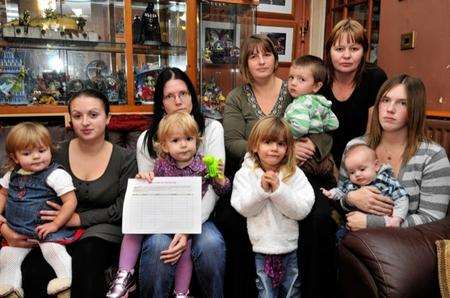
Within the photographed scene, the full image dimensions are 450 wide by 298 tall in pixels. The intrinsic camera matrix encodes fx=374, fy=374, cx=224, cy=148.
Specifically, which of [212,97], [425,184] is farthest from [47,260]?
[212,97]

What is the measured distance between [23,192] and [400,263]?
1.43 m

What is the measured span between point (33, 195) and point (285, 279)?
110 cm

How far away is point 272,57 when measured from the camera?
193 cm

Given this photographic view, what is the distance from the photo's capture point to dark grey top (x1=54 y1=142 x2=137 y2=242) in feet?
5.20

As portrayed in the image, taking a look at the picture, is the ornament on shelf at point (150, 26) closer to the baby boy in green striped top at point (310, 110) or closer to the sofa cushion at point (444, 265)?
the baby boy in green striped top at point (310, 110)

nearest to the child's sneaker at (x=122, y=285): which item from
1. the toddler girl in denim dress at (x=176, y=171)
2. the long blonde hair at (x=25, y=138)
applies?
the toddler girl in denim dress at (x=176, y=171)

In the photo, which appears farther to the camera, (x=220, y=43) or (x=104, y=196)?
(x=220, y=43)

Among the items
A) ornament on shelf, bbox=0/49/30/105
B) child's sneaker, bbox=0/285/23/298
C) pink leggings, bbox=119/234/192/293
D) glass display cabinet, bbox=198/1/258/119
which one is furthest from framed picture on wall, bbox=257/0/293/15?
child's sneaker, bbox=0/285/23/298

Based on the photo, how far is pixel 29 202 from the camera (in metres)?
1.51

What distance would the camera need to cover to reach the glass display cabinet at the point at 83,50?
263cm

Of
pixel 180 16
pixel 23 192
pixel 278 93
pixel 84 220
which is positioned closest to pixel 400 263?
pixel 278 93

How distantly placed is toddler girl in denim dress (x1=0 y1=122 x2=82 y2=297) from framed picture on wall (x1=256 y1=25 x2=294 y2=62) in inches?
95.8

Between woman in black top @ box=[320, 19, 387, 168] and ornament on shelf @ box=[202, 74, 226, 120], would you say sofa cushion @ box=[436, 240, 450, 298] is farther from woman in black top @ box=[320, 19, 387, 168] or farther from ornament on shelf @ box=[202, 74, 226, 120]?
ornament on shelf @ box=[202, 74, 226, 120]

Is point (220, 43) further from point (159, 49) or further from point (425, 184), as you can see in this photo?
point (425, 184)
